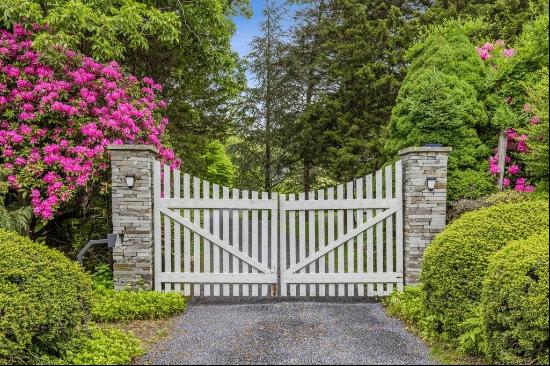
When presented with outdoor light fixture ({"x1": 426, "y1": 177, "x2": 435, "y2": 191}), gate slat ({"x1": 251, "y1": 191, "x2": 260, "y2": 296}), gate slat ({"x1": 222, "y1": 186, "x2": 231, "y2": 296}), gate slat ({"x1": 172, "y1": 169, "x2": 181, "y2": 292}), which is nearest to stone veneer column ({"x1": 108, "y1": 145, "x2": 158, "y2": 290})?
gate slat ({"x1": 172, "y1": 169, "x2": 181, "y2": 292})

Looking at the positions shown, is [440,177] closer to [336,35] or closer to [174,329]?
[174,329]

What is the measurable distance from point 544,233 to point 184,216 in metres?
3.59

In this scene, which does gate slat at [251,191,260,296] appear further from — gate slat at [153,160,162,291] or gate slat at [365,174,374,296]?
gate slat at [365,174,374,296]

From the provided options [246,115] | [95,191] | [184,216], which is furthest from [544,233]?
[246,115]

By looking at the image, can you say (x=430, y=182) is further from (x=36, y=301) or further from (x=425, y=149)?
(x=36, y=301)

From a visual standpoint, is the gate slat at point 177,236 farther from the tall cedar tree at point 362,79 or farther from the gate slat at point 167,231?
the tall cedar tree at point 362,79

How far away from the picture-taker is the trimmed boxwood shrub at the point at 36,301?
297 centimetres

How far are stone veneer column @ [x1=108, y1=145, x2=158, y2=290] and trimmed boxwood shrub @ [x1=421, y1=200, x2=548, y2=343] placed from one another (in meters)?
3.05

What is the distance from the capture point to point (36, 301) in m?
3.11

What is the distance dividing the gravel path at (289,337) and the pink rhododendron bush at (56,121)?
2.30 metres

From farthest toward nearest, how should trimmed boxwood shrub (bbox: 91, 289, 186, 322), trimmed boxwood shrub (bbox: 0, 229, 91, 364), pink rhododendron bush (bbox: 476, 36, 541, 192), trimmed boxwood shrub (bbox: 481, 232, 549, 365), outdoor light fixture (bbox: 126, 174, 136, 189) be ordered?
pink rhododendron bush (bbox: 476, 36, 541, 192) → outdoor light fixture (bbox: 126, 174, 136, 189) → trimmed boxwood shrub (bbox: 91, 289, 186, 322) → trimmed boxwood shrub (bbox: 0, 229, 91, 364) → trimmed boxwood shrub (bbox: 481, 232, 549, 365)

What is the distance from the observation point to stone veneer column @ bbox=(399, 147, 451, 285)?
16.5ft

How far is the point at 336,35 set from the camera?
42.7 feet

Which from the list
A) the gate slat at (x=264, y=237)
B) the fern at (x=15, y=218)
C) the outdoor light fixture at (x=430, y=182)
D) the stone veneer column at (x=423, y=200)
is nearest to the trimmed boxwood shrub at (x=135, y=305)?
the gate slat at (x=264, y=237)
